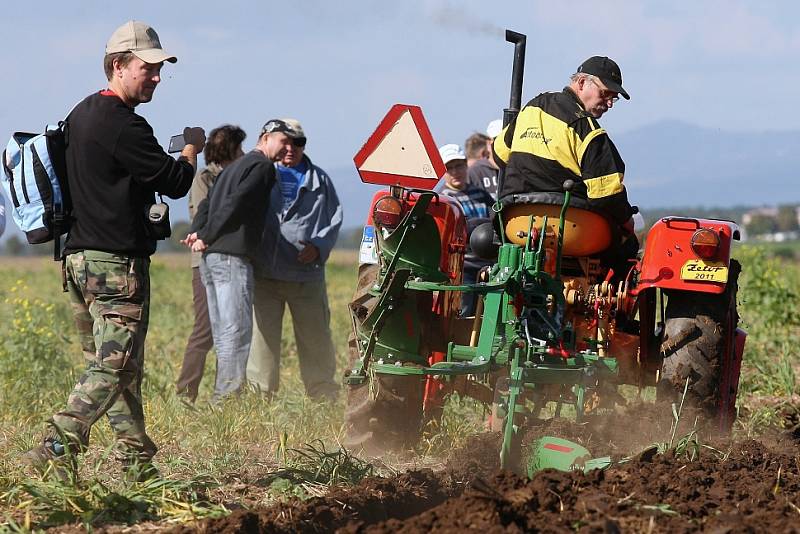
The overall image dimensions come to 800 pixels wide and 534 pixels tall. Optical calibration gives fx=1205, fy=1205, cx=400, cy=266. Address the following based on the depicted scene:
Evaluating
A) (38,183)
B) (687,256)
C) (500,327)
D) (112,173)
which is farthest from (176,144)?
(687,256)

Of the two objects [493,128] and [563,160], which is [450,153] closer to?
[493,128]

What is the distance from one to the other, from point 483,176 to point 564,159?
11.4ft

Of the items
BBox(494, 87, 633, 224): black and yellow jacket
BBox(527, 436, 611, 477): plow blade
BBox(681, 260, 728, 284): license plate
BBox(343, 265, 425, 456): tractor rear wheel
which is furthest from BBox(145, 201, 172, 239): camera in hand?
BBox(681, 260, 728, 284): license plate

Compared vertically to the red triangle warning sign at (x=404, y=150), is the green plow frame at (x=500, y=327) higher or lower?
lower

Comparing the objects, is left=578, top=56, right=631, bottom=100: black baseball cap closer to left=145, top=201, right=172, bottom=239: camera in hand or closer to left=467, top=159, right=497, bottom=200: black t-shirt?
left=145, top=201, right=172, bottom=239: camera in hand

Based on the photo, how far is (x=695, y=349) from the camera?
5910 millimetres

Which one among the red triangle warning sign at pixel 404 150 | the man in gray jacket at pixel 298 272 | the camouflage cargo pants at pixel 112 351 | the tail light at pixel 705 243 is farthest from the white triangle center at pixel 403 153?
the man in gray jacket at pixel 298 272

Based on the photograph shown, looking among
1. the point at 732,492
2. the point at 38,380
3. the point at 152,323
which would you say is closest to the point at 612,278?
the point at 732,492

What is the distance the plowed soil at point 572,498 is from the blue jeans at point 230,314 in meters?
2.66

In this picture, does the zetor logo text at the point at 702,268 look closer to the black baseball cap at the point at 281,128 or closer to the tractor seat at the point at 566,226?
the tractor seat at the point at 566,226

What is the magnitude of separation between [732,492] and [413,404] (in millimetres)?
1942

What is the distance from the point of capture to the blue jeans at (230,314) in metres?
8.00

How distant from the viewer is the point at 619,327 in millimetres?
6273

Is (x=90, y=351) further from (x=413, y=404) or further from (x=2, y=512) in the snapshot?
(x=413, y=404)
